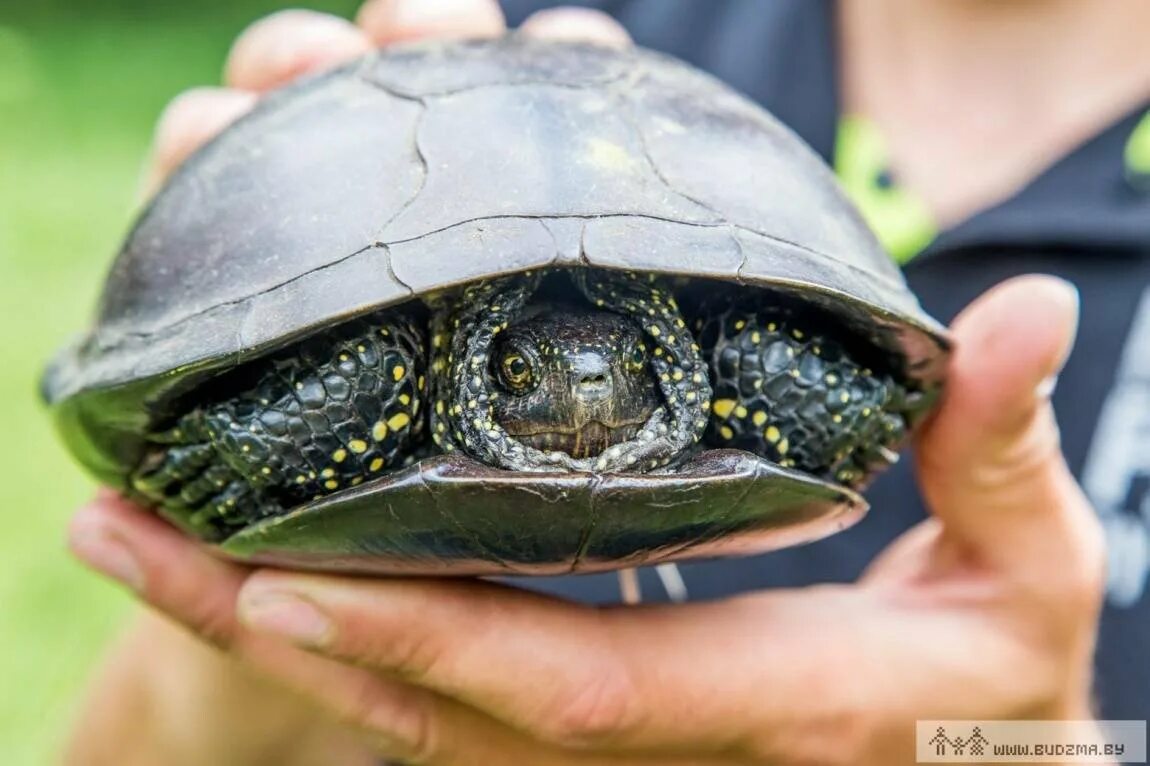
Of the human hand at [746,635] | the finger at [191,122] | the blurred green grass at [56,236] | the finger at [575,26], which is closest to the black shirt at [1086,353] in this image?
the human hand at [746,635]

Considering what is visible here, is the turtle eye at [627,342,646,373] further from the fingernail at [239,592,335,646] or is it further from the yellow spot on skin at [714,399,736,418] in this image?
the fingernail at [239,592,335,646]

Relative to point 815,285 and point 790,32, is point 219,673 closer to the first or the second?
point 815,285

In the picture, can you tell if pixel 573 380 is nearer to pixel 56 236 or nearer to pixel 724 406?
pixel 724 406

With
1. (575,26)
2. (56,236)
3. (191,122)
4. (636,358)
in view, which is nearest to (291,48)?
(191,122)

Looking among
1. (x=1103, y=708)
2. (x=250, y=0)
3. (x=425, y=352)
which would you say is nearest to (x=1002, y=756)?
(x=1103, y=708)

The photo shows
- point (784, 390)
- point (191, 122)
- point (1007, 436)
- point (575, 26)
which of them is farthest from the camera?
point (575, 26)
